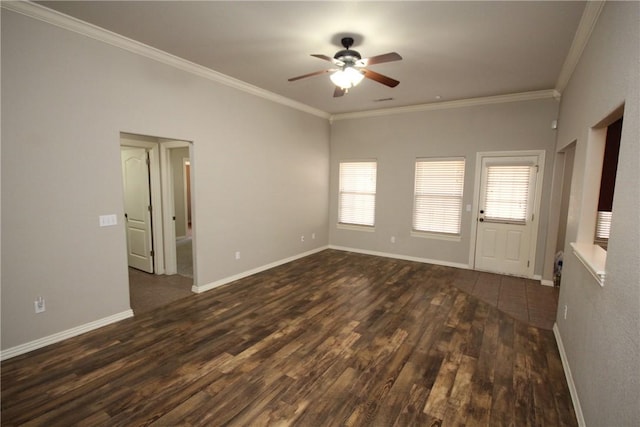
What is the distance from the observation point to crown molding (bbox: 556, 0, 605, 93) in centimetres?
237

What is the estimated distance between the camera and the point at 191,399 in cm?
220

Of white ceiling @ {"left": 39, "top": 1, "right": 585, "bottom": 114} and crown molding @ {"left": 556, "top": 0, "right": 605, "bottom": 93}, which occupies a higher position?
white ceiling @ {"left": 39, "top": 1, "right": 585, "bottom": 114}

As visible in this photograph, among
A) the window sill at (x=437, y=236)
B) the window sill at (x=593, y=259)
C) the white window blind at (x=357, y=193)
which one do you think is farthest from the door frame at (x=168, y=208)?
the window sill at (x=593, y=259)

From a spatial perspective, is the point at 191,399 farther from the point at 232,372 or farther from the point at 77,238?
the point at 77,238

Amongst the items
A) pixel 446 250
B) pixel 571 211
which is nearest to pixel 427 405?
pixel 571 211

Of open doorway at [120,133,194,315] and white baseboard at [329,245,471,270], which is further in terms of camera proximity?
white baseboard at [329,245,471,270]

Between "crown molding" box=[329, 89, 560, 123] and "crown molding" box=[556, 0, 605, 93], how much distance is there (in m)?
0.71

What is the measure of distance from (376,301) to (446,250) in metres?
2.40

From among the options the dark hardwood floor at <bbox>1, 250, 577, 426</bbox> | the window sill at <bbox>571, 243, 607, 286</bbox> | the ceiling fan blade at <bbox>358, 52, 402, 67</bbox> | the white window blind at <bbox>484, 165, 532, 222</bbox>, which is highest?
the ceiling fan blade at <bbox>358, 52, 402, 67</bbox>

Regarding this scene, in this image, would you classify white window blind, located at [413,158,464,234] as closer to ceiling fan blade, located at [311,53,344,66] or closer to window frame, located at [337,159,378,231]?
window frame, located at [337,159,378,231]

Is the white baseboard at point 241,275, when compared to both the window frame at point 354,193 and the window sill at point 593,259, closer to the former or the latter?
the window frame at point 354,193

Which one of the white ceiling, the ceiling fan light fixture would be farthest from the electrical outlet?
the ceiling fan light fixture

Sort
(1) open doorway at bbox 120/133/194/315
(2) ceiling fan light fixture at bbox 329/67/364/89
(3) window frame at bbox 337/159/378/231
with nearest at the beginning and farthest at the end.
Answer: (2) ceiling fan light fixture at bbox 329/67/364/89 → (1) open doorway at bbox 120/133/194/315 → (3) window frame at bbox 337/159/378/231

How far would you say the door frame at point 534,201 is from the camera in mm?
4883
